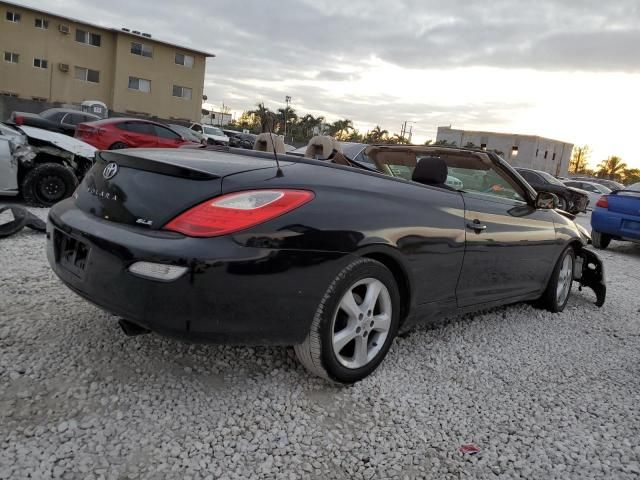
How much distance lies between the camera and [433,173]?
11.1 ft

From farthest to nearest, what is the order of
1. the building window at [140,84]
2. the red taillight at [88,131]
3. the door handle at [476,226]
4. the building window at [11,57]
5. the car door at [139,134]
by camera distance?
the building window at [140,84], the building window at [11,57], the car door at [139,134], the red taillight at [88,131], the door handle at [476,226]

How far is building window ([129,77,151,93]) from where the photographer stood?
37250 millimetres

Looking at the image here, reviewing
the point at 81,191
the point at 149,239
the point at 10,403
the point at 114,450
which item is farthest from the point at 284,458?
the point at 81,191

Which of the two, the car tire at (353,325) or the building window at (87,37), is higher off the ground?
the building window at (87,37)

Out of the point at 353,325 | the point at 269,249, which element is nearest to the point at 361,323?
the point at 353,325

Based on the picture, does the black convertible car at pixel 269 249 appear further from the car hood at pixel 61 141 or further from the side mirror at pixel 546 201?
the car hood at pixel 61 141

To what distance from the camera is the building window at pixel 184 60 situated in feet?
127

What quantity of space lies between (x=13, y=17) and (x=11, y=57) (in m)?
2.53

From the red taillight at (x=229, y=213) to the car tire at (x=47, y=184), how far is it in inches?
223

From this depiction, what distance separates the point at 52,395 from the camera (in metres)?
2.39

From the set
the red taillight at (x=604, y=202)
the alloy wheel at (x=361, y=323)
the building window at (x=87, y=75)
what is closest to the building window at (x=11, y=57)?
the building window at (x=87, y=75)

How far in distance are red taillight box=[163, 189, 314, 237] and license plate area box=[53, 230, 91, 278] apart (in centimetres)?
49

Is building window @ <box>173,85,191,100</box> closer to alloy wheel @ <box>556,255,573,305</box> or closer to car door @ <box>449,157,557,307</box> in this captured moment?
alloy wheel @ <box>556,255,573,305</box>

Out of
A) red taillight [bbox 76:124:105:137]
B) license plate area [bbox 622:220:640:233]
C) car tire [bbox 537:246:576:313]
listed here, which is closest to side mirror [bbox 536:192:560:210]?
car tire [bbox 537:246:576:313]
